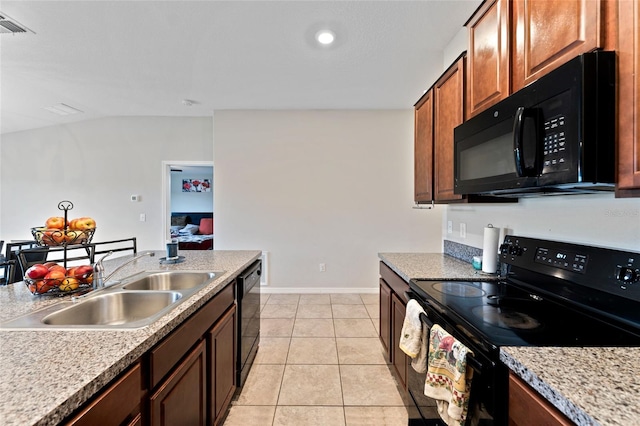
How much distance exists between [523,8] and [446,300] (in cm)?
124

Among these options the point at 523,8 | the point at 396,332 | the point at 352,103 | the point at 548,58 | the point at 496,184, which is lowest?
the point at 396,332

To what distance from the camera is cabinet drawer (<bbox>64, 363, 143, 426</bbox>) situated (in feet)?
2.10

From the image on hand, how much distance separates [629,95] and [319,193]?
3.46m

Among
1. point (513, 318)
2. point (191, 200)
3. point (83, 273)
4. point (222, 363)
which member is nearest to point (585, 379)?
point (513, 318)

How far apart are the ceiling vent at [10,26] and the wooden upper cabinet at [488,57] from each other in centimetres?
330

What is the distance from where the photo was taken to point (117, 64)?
2889 millimetres

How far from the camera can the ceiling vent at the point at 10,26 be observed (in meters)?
2.18

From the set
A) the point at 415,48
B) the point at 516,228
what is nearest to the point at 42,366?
the point at 516,228

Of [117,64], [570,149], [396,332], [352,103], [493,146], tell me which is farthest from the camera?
[352,103]

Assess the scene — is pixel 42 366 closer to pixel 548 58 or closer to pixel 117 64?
pixel 548 58

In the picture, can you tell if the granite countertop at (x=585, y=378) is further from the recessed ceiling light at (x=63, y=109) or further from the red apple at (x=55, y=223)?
the recessed ceiling light at (x=63, y=109)

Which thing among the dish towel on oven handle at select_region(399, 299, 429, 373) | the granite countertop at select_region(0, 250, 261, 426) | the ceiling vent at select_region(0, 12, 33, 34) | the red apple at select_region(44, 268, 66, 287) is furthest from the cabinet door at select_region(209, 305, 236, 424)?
the ceiling vent at select_region(0, 12, 33, 34)

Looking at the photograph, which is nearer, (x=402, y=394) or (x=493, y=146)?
(x=493, y=146)

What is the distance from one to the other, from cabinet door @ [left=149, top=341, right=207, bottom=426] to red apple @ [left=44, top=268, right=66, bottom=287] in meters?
0.63
